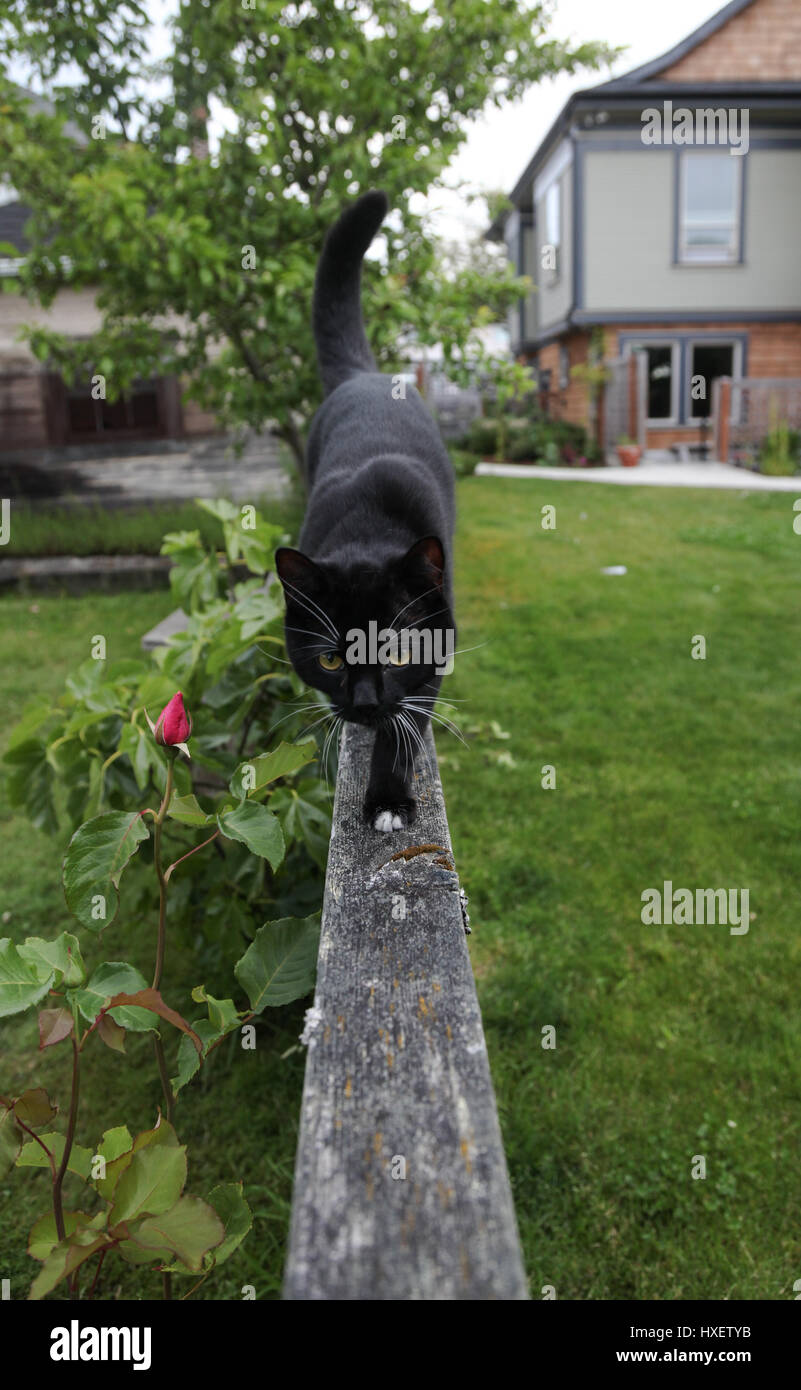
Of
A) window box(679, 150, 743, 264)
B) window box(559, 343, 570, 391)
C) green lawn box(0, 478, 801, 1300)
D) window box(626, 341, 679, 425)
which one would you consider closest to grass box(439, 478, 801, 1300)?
green lawn box(0, 478, 801, 1300)

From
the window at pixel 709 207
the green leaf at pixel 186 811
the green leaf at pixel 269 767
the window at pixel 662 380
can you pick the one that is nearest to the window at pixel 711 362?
the window at pixel 662 380

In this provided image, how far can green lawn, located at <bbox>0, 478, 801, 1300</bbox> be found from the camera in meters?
1.97

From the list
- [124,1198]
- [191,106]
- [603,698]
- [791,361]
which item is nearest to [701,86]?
[791,361]

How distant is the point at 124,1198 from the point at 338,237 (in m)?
3.15

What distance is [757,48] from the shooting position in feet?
43.9

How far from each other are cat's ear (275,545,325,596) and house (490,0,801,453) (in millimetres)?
12275

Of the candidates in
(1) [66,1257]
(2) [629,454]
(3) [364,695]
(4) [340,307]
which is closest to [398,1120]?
(1) [66,1257]

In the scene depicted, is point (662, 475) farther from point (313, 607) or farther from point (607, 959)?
point (313, 607)

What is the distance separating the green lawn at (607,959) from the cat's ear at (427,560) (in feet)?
4.30

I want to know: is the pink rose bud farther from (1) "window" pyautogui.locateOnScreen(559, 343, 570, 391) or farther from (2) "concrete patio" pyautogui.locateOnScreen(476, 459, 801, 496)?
(1) "window" pyautogui.locateOnScreen(559, 343, 570, 391)

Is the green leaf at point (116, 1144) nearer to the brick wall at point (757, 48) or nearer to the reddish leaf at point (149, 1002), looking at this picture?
the reddish leaf at point (149, 1002)

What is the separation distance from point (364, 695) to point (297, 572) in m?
0.31

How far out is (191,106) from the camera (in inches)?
218
